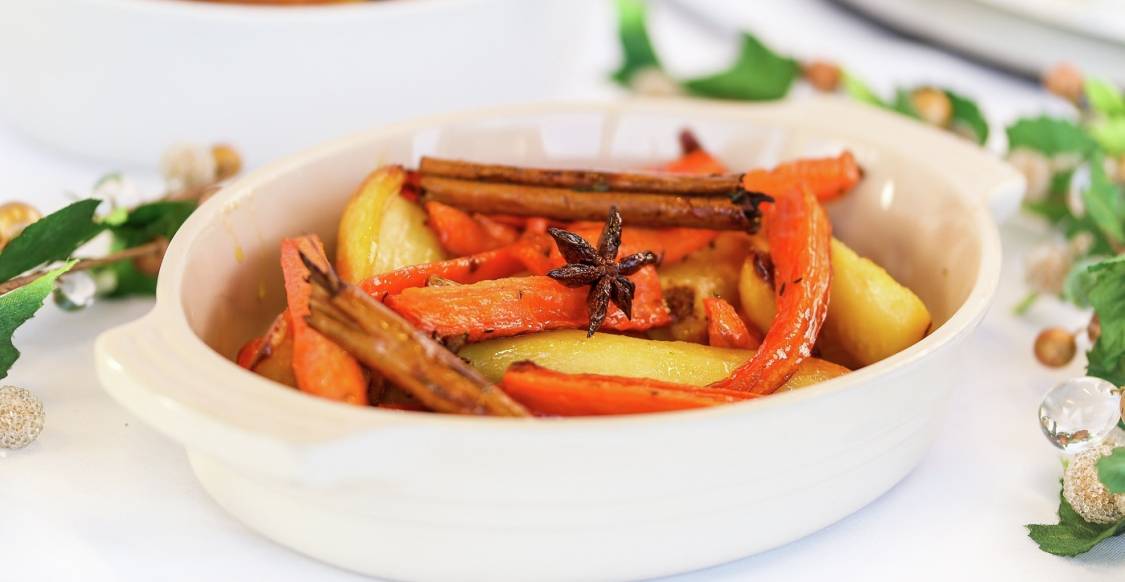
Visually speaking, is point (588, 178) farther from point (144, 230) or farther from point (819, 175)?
point (144, 230)

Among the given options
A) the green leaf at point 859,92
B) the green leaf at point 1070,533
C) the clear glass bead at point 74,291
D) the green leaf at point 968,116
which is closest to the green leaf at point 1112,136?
the green leaf at point 968,116

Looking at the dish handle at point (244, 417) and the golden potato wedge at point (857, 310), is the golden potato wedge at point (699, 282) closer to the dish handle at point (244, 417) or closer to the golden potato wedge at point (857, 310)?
the golden potato wedge at point (857, 310)

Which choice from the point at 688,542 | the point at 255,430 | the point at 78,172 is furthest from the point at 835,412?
the point at 78,172

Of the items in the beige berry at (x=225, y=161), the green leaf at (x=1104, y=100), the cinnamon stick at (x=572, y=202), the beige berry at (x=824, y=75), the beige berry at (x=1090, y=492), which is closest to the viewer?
the beige berry at (x=1090, y=492)

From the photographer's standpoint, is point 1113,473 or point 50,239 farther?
point 50,239

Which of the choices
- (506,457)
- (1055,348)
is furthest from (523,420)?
(1055,348)

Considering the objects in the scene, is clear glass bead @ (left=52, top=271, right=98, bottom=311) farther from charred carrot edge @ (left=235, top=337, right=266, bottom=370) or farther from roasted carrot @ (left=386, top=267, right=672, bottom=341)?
roasted carrot @ (left=386, top=267, right=672, bottom=341)

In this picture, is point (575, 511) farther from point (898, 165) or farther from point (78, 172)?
point (78, 172)
